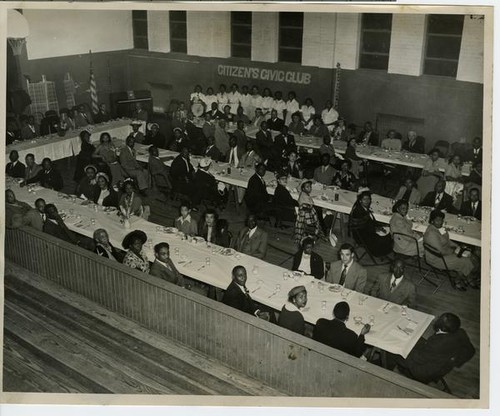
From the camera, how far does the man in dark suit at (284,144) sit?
7902 mm

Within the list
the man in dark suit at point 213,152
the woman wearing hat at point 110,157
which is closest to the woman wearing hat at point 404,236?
the man in dark suit at point 213,152

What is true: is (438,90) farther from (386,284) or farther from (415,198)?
(386,284)

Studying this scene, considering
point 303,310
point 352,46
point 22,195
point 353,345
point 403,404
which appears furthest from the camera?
point 352,46

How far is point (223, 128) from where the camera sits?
8.55 meters

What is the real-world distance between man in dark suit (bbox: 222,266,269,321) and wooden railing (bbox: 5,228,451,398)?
13.6 inches

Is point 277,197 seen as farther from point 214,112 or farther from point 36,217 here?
point 36,217

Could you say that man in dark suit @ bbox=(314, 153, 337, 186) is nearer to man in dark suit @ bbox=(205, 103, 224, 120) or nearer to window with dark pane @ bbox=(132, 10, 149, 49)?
man in dark suit @ bbox=(205, 103, 224, 120)

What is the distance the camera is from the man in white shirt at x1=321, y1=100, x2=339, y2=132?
9.08 m

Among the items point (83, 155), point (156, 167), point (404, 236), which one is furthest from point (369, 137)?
point (83, 155)

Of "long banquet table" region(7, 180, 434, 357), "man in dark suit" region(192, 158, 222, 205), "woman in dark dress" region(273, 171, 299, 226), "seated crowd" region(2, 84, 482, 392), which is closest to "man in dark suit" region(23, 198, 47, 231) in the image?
"seated crowd" region(2, 84, 482, 392)

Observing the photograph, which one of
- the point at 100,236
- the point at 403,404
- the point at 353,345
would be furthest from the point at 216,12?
the point at 403,404

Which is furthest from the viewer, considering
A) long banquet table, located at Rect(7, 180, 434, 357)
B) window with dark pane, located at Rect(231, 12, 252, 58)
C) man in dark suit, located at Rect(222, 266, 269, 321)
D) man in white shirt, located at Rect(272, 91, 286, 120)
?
man in white shirt, located at Rect(272, 91, 286, 120)

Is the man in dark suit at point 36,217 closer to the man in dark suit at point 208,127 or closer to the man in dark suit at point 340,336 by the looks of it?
the man in dark suit at point 208,127

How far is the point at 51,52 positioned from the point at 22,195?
5.40 feet
